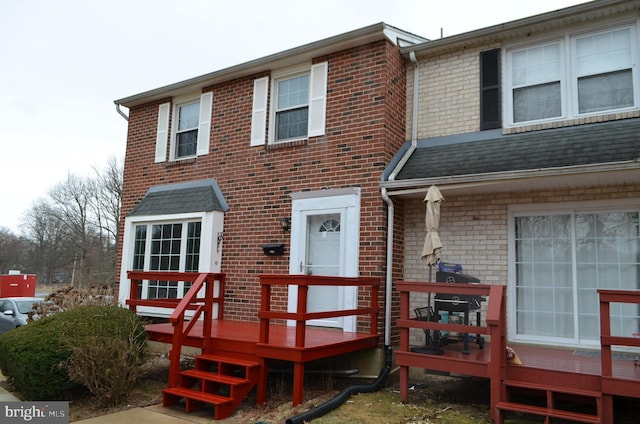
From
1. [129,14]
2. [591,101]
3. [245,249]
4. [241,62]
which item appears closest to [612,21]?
[591,101]

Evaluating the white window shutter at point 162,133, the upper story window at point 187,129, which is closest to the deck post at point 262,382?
the upper story window at point 187,129

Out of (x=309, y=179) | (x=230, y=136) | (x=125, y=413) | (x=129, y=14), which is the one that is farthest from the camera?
(x=129, y=14)

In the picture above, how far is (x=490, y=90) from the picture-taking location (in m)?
7.47

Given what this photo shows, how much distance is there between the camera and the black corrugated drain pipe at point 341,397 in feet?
16.0

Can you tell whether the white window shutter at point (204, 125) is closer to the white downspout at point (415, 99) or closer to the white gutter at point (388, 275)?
the white downspout at point (415, 99)

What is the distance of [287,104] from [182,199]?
3013 mm

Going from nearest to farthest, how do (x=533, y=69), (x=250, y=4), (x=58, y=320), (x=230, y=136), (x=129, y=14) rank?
(x=58, y=320) → (x=533, y=69) → (x=230, y=136) → (x=129, y=14) → (x=250, y=4)

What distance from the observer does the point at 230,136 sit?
947 centimetres

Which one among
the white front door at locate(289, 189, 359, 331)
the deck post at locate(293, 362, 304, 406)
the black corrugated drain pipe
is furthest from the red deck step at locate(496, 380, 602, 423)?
the white front door at locate(289, 189, 359, 331)

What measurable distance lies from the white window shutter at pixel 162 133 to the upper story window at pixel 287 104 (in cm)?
264

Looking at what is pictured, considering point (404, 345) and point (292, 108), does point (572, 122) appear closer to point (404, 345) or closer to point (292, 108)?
point (404, 345)

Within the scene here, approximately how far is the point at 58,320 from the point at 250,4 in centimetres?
1049

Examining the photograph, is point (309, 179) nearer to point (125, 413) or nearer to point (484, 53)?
point (484, 53)

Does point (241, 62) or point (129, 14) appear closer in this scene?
point (241, 62)
